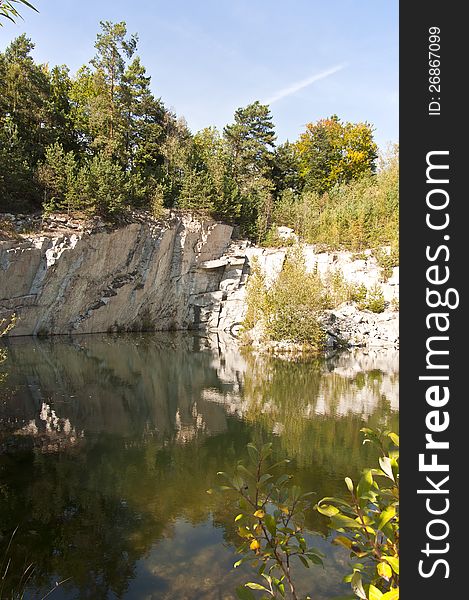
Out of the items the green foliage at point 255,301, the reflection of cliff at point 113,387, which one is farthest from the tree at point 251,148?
the reflection of cliff at point 113,387

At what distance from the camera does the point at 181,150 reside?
31.2 m

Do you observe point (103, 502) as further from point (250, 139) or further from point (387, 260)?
point (250, 139)

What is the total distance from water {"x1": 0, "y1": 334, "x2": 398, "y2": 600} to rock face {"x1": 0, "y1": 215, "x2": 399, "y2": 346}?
6.20 meters

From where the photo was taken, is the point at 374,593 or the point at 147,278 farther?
the point at 147,278

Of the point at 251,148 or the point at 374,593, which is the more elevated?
the point at 251,148

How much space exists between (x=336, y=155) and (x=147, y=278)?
22.0m

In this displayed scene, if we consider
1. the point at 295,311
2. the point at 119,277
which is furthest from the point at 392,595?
the point at 119,277

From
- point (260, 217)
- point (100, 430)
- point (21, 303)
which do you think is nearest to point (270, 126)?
point (260, 217)

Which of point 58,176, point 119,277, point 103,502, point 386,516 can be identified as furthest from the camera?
point 119,277

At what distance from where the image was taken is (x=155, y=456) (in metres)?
8.91

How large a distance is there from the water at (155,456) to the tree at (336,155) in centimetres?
2519

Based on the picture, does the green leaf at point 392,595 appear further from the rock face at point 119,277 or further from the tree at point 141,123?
the tree at point 141,123

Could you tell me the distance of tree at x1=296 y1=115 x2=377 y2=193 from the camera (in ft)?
131

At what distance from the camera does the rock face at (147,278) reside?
24.2m
